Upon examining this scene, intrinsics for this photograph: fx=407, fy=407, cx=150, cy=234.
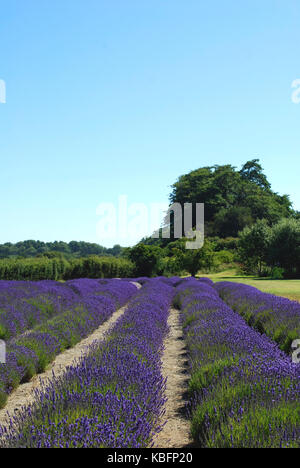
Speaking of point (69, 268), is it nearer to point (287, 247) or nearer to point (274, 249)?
point (274, 249)

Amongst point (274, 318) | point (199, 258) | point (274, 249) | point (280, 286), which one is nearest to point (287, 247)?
point (274, 249)

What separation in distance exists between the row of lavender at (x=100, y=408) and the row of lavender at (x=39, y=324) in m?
1.28

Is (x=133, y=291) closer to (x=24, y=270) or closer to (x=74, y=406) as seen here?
(x=24, y=270)

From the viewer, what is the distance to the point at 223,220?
4878 cm

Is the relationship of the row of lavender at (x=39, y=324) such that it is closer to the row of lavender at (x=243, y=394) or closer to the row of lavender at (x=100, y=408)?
the row of lavender at (x=100, y=408)

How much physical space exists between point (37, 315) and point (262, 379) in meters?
6.15

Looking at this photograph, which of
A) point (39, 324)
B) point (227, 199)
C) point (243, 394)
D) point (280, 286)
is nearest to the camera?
point (243, 394)

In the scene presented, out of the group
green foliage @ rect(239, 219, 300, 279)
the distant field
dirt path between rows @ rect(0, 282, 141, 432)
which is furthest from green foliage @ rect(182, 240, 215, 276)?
dirt path between rows @ rect(0, 282, 141, 432)

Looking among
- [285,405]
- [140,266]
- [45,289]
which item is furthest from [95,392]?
[140,266]

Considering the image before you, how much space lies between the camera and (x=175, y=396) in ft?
14.1

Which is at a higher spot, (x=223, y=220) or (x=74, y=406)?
(x=223, y=220)

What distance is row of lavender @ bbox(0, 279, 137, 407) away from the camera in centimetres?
491

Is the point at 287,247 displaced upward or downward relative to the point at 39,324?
upward

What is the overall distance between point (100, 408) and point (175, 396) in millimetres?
1837
